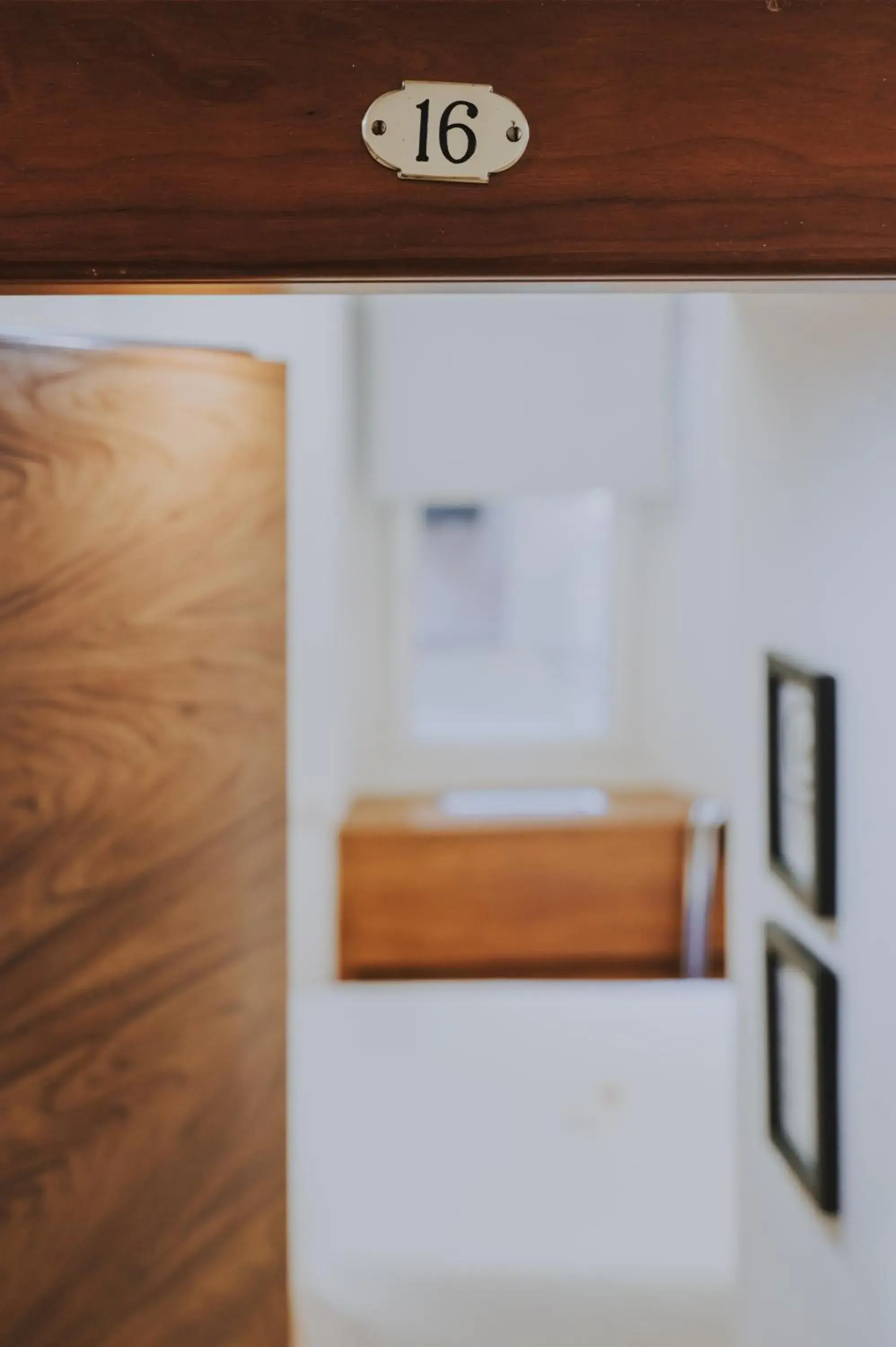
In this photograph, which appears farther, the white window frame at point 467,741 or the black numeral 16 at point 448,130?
the white window frame at point 467,741

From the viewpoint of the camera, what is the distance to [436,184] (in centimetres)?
90

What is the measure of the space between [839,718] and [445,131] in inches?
27.8

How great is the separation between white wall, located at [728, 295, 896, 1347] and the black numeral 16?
0.45 meters

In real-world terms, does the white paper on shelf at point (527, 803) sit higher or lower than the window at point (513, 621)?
lower

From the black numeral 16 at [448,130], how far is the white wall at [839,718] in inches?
17.5

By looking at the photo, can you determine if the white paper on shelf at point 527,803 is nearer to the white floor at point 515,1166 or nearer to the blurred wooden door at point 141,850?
the white floor at point 515,1166

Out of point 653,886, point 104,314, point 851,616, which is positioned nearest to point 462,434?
point 653,886

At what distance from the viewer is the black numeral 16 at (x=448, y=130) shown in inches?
35.1

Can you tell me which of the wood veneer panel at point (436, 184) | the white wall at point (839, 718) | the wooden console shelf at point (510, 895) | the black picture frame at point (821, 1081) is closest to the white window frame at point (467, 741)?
the wooden console shelf at point (510, 895)

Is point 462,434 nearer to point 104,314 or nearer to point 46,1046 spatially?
point 104,314

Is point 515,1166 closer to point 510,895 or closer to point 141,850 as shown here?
point 141,850

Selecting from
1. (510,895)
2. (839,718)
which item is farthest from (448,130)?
(510,895)

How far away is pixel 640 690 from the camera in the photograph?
376 centimetres

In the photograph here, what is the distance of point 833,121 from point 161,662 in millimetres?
889
